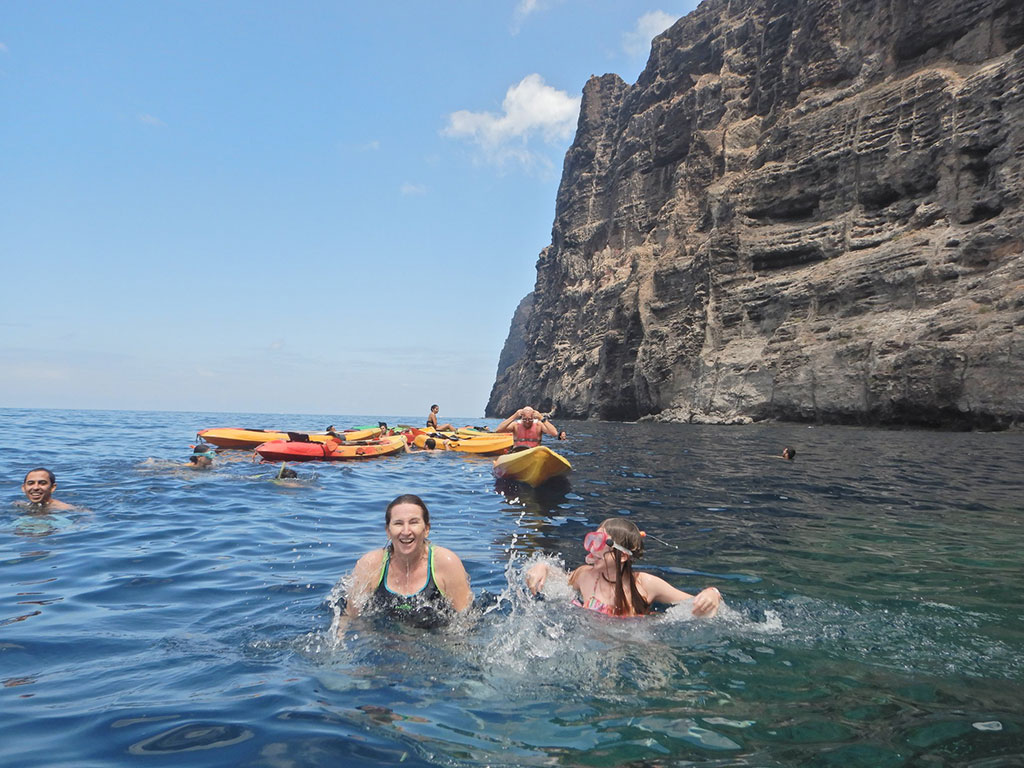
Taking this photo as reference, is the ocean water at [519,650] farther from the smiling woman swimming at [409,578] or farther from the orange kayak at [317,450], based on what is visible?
the orange kayak at [317,450]

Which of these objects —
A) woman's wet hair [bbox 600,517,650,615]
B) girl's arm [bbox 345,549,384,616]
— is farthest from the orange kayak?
woman's wet hair [bbox 600,517,650,615]

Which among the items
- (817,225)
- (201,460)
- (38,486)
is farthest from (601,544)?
(817,225)

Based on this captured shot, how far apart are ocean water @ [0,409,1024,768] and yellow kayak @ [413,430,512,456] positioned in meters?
10.4

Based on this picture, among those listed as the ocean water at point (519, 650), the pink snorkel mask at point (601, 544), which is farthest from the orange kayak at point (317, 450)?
the pink snorkel mask at point (601, 544)

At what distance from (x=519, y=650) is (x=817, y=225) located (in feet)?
137

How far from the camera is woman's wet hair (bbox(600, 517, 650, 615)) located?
15.8 ft

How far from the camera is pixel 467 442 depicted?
20.5 m

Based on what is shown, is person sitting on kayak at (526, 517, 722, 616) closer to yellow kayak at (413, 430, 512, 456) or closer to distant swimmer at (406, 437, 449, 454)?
yellow kayak at (413, 430, 512, 456)

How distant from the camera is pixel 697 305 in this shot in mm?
45438

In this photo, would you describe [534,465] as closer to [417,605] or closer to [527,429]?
[527,429]

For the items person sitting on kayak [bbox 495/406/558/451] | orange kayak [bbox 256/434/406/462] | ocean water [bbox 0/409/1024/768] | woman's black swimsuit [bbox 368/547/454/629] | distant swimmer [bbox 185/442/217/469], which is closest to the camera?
ocean water [bbox 0/409/1024/768]

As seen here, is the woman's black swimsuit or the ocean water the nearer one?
the ocean water

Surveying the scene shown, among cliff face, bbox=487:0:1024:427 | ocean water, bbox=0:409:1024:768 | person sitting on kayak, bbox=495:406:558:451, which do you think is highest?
cliff face, bbox=487:0:1024:427

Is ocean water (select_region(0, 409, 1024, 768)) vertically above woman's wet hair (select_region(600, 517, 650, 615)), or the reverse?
woman's wet hair (select_region(600, 517, 650, 615))
